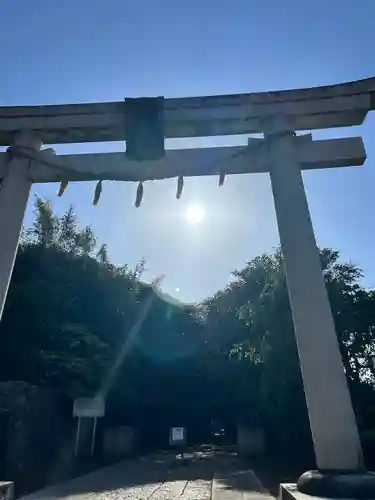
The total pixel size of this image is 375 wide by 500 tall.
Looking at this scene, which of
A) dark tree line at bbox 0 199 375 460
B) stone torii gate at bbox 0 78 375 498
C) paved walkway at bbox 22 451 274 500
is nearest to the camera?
stone torii gate at bbox 0 78 375 498

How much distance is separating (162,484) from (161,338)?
7480 millimetres

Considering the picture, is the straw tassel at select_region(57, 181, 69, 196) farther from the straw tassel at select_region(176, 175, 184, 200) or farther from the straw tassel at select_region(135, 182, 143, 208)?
the straw tassel at select_region(176, 175, 184, 200)

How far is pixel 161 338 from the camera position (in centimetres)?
1545

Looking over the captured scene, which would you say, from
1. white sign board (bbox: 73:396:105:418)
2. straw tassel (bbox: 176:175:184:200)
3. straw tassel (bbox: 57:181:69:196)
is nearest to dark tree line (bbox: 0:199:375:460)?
white sign board (bbox: 73:396:105:418)

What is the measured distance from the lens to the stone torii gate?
12.8ft

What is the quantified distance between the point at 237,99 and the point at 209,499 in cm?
552

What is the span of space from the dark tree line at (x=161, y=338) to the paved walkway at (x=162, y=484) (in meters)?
2.52

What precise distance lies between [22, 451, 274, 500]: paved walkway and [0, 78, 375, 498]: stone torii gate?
447cm

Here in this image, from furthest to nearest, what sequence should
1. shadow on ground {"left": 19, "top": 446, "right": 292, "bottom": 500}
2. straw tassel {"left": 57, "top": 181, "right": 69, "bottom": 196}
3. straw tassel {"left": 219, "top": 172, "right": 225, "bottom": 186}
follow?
shadow on ground {"left": 19, "top": 446, "right": 292, "bottom": 500} < straw tassel {"left": 57, "top": 181, "right": 69, "bottom": 196} < straw tassel {"left": 219, "top": 172, "right": 225, "bottom": 186}

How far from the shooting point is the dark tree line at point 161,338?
11156mm

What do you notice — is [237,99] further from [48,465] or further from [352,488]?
[48,465]

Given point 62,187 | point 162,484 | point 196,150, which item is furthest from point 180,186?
point 162,484

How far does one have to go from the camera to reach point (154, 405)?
1518 cm

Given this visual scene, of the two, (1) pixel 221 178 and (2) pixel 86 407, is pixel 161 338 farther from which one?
(1) pixel 221 178
